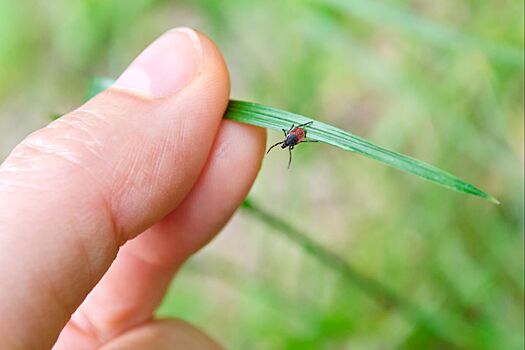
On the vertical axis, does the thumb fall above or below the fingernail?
below

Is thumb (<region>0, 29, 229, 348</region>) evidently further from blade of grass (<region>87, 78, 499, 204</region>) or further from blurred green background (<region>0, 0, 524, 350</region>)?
blurred green background (<region>0, 0, 524, 350</region>)

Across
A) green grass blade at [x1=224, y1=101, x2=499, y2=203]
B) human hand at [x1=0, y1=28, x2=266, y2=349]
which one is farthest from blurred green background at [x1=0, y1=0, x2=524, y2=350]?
green grass blade at [x1=224, y1=101, x2=499, y2=203]

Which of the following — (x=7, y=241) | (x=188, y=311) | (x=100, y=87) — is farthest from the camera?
(x=188, y=311)

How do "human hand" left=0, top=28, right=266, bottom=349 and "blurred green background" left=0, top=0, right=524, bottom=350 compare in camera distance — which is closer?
"human hand" left=0, top=28, right=266, bottom=349

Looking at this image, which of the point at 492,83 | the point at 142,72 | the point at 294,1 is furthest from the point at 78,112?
the point at 492,83

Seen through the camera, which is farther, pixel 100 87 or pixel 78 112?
pixel 100 87

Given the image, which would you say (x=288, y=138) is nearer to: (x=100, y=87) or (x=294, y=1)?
(x=100, y=87)

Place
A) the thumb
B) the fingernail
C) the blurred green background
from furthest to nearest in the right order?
the blurred green background
the fingernail
the thumb

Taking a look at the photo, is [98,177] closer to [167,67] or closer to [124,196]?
[124,196]
